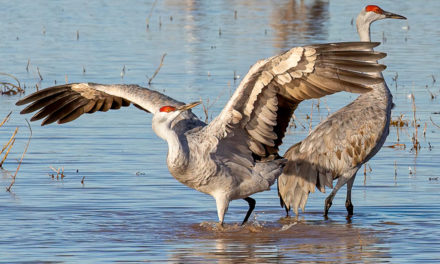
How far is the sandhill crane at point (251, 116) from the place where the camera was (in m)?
8.26

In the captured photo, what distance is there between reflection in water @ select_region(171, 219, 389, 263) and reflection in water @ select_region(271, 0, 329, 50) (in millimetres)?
10329

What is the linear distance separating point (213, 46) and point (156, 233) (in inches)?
448

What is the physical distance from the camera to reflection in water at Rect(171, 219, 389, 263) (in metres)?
8.04

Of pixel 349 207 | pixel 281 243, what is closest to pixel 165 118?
pixel 281 243

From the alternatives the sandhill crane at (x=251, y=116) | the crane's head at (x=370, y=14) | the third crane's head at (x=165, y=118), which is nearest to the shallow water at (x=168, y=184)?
the sandhill crane at (x=251, y=116)

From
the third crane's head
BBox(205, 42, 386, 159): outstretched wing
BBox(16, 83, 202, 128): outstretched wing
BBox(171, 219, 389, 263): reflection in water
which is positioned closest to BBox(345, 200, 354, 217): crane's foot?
BBox(171, 219, 389, 263): reflection in water

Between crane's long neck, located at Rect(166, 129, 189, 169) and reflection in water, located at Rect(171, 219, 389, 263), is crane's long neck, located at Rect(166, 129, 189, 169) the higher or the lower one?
the higher one

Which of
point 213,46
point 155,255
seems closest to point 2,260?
point 155,255

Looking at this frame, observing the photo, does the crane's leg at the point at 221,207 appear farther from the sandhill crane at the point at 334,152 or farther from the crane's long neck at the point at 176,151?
the sandhill crane at the point at 334,152

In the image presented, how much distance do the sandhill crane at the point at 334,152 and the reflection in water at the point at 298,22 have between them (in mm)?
9464

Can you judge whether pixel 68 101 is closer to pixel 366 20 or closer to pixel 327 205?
pixel 327 205

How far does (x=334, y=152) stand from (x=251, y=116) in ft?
4.47

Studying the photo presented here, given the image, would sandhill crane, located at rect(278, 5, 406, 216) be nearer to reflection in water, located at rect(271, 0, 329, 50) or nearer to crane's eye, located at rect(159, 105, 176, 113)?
crane's eye, located at rect(159, 105, 176, 113)

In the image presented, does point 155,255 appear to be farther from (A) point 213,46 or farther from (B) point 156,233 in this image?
(A) point 213,46
